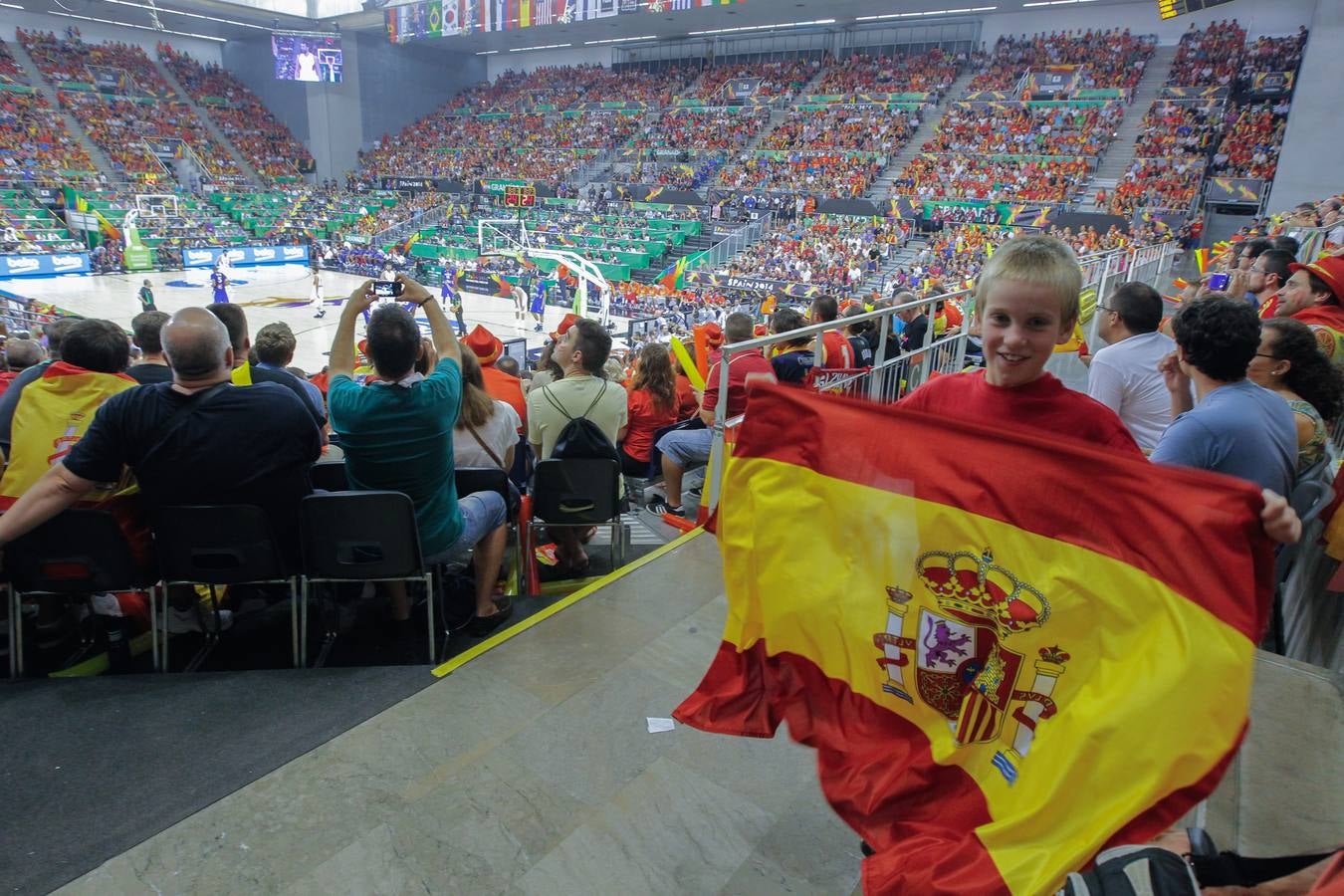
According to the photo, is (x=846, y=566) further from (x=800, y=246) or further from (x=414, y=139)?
(x=414, y=139)

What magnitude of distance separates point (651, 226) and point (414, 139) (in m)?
23.2

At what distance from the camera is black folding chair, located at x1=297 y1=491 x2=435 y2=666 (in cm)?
291

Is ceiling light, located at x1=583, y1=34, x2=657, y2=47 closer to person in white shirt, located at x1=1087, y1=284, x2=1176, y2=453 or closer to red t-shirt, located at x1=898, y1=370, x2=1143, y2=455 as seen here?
person in white shirt, located at x1=1087, y1=284, x2=1176, y2=453

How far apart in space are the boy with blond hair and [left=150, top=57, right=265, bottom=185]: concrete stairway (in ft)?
157

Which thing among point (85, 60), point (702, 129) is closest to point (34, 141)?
point (85, 60)

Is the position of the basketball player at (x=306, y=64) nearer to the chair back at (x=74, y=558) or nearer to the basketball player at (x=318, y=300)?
the basketball player at (x=318, y=300)

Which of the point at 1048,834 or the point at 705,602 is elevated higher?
the point at 1048,834

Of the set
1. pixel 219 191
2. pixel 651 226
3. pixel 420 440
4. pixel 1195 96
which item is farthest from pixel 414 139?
pixel 420 440

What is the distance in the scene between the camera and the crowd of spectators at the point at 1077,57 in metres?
26.9

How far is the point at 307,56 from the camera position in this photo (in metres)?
40.7

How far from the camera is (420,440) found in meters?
3.05

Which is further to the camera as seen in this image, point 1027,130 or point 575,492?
point 1027,130

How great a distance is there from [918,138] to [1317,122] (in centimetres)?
1420

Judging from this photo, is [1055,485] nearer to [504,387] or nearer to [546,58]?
[504,387]
